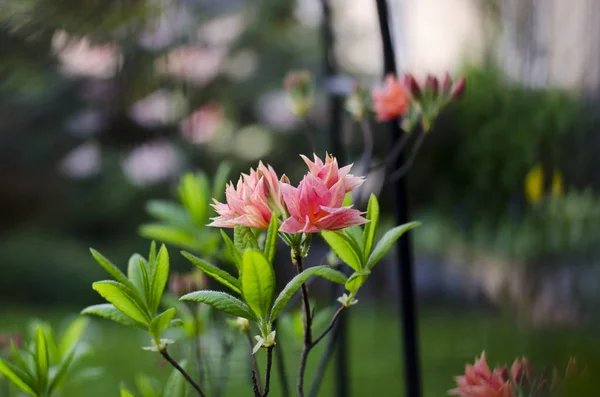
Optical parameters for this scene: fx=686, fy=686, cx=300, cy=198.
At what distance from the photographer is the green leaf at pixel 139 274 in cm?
33

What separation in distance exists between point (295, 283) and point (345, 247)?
0.16 ft

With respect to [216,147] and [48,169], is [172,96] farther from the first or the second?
[48,169]

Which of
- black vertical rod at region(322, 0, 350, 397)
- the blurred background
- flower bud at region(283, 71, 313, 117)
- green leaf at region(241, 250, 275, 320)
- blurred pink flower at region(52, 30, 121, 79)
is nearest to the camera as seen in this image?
green leaf at region(241, 250, 275, 320)

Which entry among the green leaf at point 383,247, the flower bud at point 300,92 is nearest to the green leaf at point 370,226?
the green leaf at point 383,247

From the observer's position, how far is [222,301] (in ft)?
0.94

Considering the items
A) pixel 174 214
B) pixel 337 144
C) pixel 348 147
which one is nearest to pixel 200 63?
pixel 348 147

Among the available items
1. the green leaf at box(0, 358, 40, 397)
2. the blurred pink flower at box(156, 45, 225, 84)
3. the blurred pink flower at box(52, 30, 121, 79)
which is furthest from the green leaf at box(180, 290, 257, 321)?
the blurred pink flower at box(156, 45, 225, 84)

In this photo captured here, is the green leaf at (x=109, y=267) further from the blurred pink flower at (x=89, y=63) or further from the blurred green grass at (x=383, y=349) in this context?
the blurred pink flower at (x=89, y=63)

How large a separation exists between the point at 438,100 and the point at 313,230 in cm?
28

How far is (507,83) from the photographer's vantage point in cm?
137

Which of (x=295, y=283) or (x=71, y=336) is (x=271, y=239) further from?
(x=71, y=336)

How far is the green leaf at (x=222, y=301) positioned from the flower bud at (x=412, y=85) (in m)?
0.28

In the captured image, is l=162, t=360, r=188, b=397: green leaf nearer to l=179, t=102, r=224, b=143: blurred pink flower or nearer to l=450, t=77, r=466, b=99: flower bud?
l=450, t=77, r=466, b=99: flower bud

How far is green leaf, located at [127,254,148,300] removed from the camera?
13.1 inches
